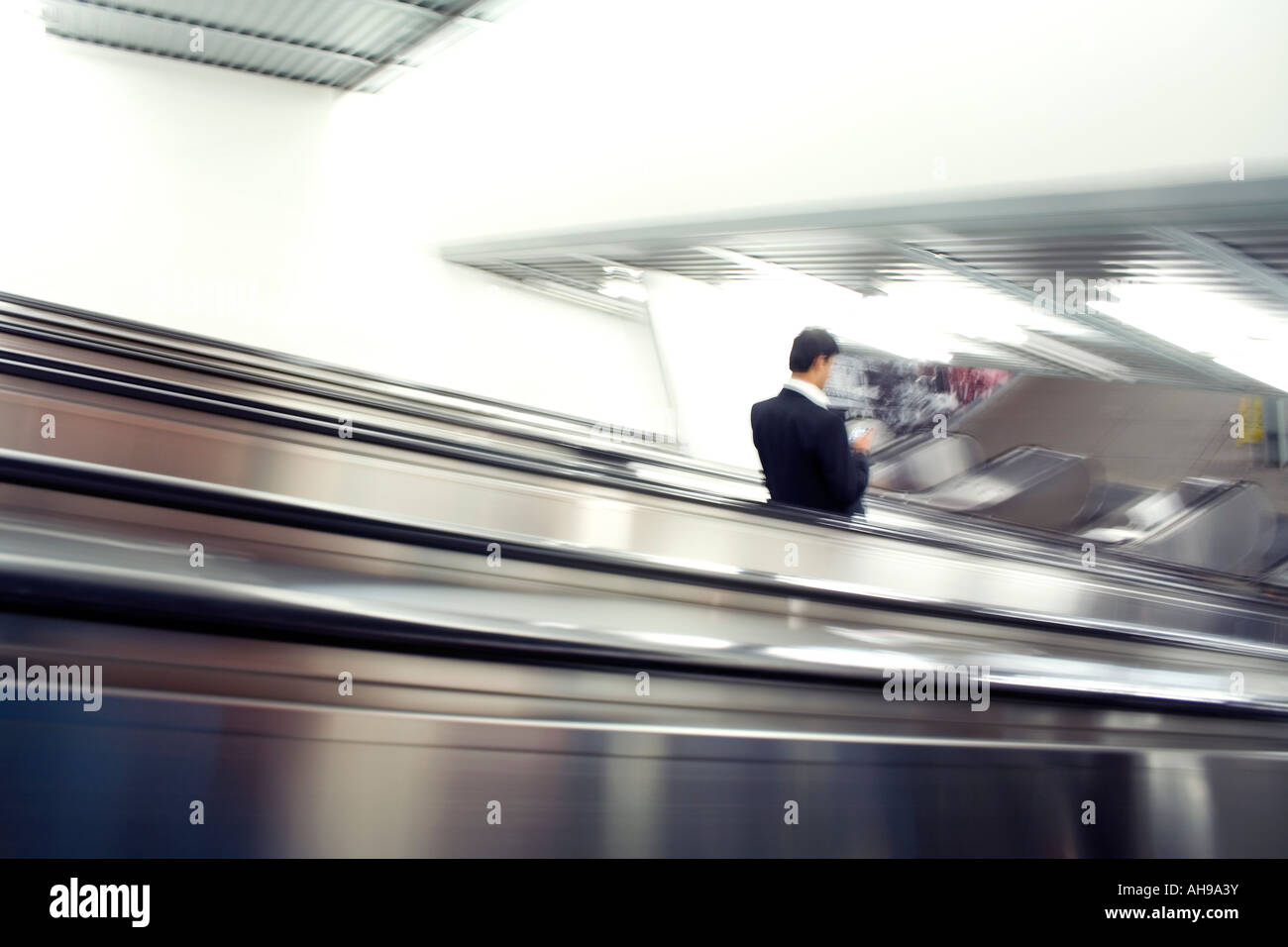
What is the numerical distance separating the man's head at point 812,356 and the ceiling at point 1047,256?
1856 mm

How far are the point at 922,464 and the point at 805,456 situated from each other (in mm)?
8316

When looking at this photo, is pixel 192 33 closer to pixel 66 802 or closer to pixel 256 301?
pixel 256 301

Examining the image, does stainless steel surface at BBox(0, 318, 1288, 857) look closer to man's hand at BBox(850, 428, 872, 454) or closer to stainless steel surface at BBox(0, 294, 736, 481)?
stainless steel surface at BBox(0, 294, 736, 481)

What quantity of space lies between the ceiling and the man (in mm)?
1933

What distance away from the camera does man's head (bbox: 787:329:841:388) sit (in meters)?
4.09

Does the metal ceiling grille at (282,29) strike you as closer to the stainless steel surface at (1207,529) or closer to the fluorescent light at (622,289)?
the fluorescent light at (622,289)

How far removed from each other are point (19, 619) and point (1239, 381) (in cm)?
1048

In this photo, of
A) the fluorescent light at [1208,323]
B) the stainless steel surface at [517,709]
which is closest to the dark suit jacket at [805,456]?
the stainless steel surface at [517,709]

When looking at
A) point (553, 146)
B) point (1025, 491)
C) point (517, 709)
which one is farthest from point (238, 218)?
point (517, 709)

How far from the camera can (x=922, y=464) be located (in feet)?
39.5

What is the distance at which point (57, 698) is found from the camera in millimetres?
1060

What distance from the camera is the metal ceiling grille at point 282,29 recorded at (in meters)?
8.66

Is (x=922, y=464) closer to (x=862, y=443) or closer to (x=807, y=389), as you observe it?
(x=862, y=443)

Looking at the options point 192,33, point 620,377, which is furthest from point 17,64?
point 620,377
